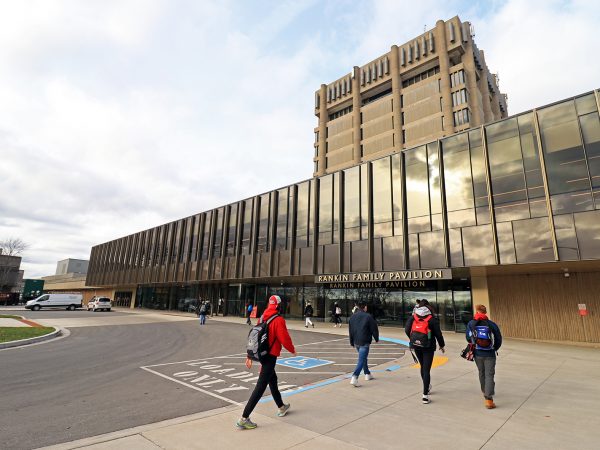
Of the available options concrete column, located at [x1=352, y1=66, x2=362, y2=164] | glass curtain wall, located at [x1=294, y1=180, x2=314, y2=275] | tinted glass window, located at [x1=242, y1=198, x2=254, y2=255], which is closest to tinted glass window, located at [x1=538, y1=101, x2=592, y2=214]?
glass curtain wall, located at [x1=294, y1=180, x2=314, y2=275]

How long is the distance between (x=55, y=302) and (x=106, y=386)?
45297 millimetres

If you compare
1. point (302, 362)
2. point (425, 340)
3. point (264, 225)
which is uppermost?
point (264, 225)

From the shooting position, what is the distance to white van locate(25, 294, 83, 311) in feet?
133

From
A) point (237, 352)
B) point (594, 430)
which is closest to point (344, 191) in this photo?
point (237, 352)

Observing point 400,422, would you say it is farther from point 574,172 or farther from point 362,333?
point 574,172

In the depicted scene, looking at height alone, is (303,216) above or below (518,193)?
above

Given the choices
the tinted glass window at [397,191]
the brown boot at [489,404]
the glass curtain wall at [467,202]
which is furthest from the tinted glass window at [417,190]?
the brown boot at [489,404]

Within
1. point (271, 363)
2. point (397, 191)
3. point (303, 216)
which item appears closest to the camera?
point (271, 363)

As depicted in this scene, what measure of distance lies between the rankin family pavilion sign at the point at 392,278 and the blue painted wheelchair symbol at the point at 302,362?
10.8 m

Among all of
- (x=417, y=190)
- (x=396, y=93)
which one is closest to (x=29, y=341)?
(x=417, y=190)

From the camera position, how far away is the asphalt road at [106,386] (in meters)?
5.12

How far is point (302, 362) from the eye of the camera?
34.7ft

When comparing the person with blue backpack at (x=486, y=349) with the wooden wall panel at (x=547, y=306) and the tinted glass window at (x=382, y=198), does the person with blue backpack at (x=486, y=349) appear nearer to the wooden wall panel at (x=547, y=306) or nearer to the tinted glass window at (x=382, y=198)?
the wooden wall panel at (x=547, y=306)

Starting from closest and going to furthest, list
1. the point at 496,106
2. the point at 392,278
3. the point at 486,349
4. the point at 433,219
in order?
the point at 486,349, the point at 433,219, the point at 392,278, the point at 496,106
